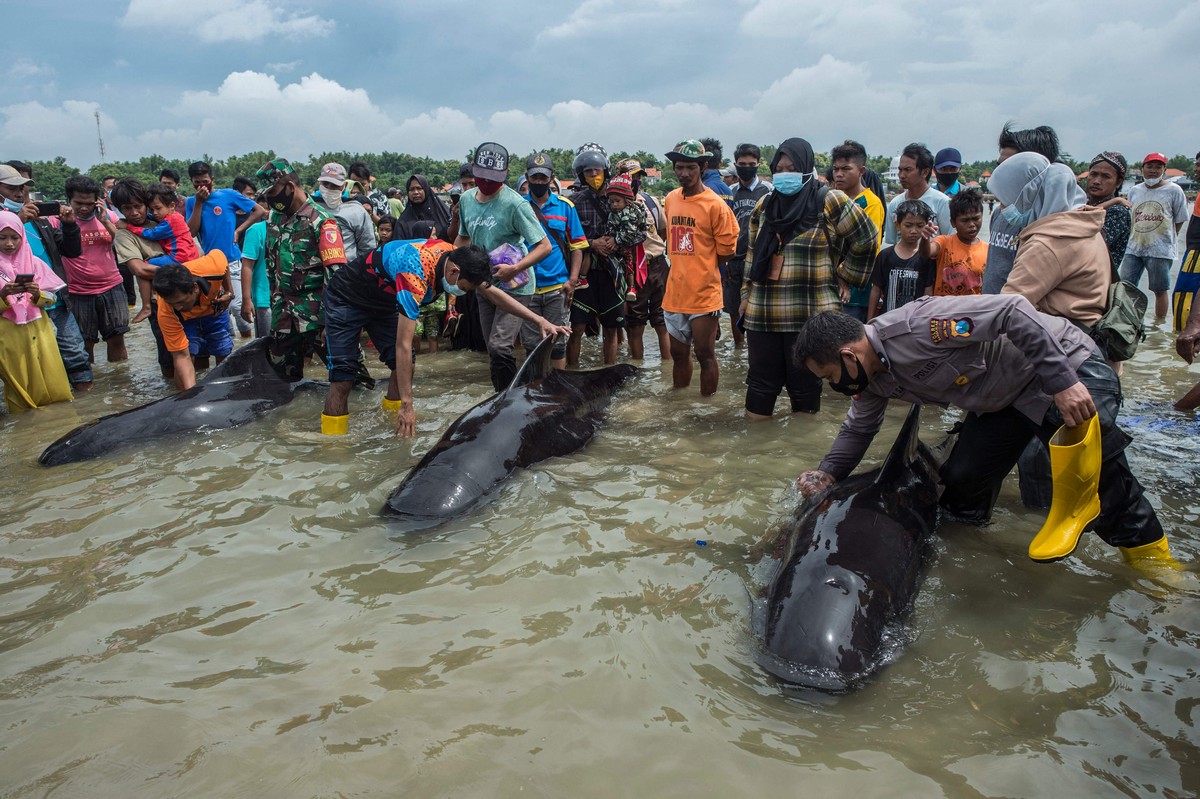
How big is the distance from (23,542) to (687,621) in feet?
12.3

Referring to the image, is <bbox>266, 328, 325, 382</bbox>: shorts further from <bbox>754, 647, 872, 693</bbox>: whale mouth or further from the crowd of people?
<bbox>754, 647, 872, 693</bbox>: whale mouth

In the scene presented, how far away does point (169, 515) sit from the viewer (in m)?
4.71

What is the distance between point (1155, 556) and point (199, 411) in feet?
21.2

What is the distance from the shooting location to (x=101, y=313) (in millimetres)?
8547

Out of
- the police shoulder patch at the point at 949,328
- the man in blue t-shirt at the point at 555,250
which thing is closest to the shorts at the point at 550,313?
the man in blue t-shirt at the point at 555,250

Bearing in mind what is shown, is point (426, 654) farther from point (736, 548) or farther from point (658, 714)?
point (736, 548)

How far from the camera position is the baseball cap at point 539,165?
314 inches

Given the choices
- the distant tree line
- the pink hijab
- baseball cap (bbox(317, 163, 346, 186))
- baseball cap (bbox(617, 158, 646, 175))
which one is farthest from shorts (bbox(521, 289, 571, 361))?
the distant tree line

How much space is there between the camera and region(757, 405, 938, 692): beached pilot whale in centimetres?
299

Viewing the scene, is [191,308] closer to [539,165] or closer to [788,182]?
[539,165]

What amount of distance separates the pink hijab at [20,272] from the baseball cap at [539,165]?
4586 millimetres

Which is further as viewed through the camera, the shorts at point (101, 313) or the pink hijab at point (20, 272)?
the shorts at point (101, 313)

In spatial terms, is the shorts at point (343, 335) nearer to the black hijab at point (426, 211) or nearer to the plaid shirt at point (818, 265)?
the plaid shirt at point (818, 265)

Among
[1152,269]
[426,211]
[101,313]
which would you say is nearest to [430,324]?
[426,211]
